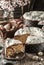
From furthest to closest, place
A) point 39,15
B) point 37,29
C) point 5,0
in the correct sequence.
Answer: point 5,0 → point 39,15 → point 37,29

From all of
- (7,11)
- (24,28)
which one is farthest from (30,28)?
(7,11)

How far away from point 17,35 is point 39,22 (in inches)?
12.6

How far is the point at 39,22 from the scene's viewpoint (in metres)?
1.87

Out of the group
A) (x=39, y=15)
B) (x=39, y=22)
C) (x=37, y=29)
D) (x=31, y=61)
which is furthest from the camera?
(x=39, y=15)

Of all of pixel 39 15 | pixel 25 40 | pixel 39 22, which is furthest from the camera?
pixel 39 15

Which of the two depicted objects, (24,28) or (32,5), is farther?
(32,5)

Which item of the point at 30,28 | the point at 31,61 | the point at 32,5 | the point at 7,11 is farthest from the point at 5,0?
the point at 31,61

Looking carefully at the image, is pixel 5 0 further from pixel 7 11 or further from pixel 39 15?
pixel 39 15

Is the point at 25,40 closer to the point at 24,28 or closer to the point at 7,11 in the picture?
the point at 24,28

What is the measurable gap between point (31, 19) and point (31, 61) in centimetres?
53

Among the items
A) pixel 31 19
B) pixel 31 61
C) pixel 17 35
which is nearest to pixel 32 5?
pixel 31 19

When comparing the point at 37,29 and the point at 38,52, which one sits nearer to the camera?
the point at 38,52

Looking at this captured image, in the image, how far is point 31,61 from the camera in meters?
1.46

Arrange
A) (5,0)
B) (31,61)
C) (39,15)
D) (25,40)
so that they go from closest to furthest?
(31,61)
(25,40)
(39,15)
(5,0)
